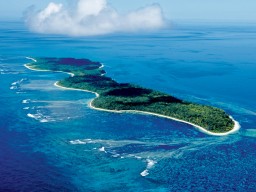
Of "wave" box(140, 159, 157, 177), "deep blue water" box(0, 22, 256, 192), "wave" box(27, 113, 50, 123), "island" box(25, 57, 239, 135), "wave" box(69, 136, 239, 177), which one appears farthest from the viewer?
"wave" box(27, 113, 50, 123)

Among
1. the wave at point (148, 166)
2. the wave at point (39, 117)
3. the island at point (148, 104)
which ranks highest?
the island at point (148, 104)

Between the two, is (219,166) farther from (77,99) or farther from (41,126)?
(77,99)

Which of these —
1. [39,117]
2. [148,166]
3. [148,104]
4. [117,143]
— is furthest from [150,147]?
[39,117]

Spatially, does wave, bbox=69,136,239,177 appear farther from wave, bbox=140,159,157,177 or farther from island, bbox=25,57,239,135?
island, bbox=25,57,239,135

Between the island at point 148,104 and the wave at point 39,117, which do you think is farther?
the wave at point 39,117

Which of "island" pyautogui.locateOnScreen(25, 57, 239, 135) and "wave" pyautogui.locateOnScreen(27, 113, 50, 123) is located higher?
"island" pyautogui.locateOnScreen(25, 57, 239, 135)

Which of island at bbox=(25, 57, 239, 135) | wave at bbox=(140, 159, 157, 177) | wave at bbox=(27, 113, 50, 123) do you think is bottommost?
wave at bbox=(140, 159, 157, 177)

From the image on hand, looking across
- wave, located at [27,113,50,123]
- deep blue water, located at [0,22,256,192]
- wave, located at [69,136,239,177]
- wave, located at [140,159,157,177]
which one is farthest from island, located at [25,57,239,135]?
wave, located at [140,159,157,177]

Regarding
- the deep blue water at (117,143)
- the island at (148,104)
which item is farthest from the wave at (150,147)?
the island at (148,104)

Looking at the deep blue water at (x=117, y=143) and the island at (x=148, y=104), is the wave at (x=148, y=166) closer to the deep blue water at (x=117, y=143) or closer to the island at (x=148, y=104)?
the deep blue water at (x=117, y=143)
